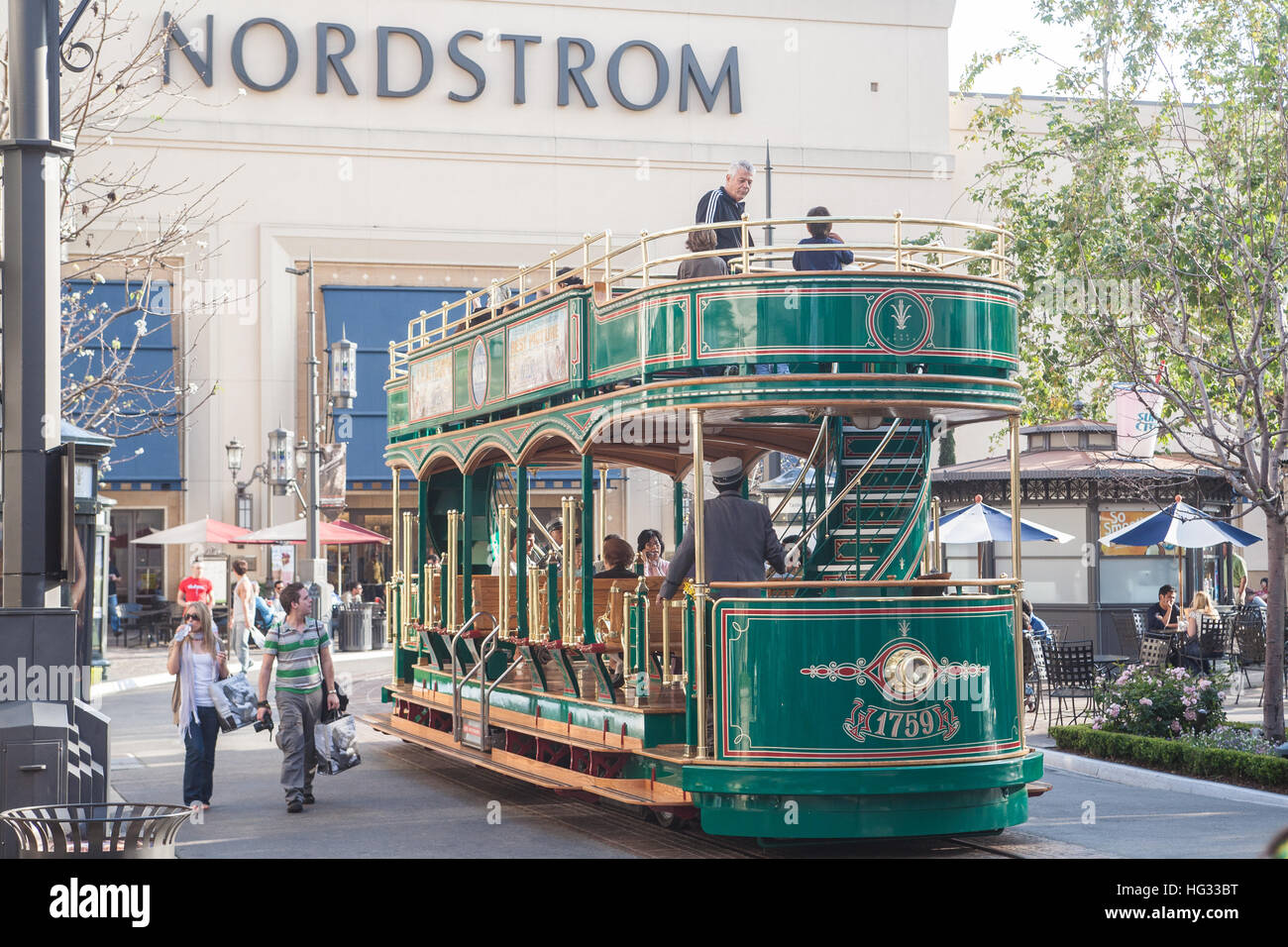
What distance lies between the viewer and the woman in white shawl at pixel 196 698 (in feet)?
40.2

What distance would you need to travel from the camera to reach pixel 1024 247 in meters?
19.0

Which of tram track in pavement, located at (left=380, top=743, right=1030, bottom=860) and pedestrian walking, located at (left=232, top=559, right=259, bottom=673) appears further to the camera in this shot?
pedestrian walking, located at (left=232, top=559, right=259, bottom=673)

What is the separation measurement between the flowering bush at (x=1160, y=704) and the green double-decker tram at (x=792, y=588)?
143 inches

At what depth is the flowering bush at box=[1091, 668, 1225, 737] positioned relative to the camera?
14.0 m

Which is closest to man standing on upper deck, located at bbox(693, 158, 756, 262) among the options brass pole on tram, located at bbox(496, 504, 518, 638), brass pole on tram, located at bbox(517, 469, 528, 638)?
brass pole on tram, located at bbox(517, 469, 528, 638)

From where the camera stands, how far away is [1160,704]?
559 inches

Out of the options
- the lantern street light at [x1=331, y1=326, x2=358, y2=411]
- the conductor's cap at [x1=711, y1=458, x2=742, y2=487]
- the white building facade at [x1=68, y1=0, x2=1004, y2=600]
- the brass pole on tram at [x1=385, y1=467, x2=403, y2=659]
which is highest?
the white building facade at [x1=68, y1=0, x2=1004, y2=600]

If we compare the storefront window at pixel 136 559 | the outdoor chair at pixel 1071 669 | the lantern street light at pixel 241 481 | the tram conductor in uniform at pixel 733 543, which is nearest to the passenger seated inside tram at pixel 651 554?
the tram conductor in uniform at pixel 733 543

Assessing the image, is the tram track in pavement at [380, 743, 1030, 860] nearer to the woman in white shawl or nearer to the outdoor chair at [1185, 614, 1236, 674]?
the woman in white shawl

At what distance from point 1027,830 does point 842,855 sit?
1.69 m

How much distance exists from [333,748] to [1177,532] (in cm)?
1258

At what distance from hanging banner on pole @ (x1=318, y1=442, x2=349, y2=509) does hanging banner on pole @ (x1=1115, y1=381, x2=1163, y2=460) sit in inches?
829

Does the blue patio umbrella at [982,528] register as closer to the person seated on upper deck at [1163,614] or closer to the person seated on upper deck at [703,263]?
the person seated on upper deck at [1163,614]
